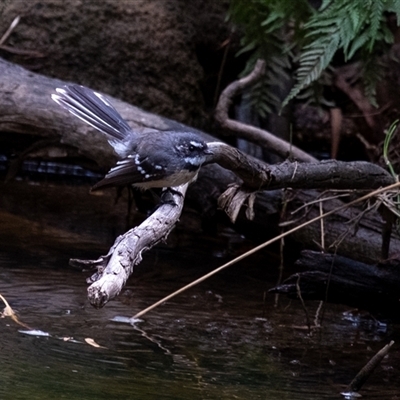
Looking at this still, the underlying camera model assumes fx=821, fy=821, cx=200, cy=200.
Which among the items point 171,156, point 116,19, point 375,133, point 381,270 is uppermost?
point 116,19

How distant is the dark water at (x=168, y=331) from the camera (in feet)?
A: 10.2

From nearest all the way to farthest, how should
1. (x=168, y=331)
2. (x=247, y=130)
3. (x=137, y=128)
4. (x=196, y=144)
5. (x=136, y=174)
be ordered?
(x=196, y=144), (x=136, y=174), (x=168, y=331), (x=137, y=128), (x=247, y=130)

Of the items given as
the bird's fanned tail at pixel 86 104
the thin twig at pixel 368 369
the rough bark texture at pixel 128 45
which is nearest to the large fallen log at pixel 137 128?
the bird's fanned tail at pixel 86 104

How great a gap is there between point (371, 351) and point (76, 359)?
55.0 inches

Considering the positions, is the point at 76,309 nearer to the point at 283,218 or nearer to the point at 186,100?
the point at 283,218

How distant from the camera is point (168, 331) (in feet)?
12.5

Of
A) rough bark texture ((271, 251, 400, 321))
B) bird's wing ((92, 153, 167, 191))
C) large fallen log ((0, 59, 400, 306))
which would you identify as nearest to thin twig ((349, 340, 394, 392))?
rough bark texture ((271, 251, 400, 321))

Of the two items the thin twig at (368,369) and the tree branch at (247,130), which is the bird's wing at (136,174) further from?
the tree branch at (247,130)

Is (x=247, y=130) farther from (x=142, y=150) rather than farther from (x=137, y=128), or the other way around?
(x=142, y=150)

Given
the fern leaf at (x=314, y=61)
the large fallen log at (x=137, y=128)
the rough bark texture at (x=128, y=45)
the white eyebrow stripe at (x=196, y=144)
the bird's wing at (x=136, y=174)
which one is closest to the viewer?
the white eyebrow stripe at (x=196, y=144)

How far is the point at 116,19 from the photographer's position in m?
6.79

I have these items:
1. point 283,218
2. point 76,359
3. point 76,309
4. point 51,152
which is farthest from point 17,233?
point 76,359

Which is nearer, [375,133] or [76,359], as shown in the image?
[76,359]

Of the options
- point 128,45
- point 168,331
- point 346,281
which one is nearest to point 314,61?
point 346,281
